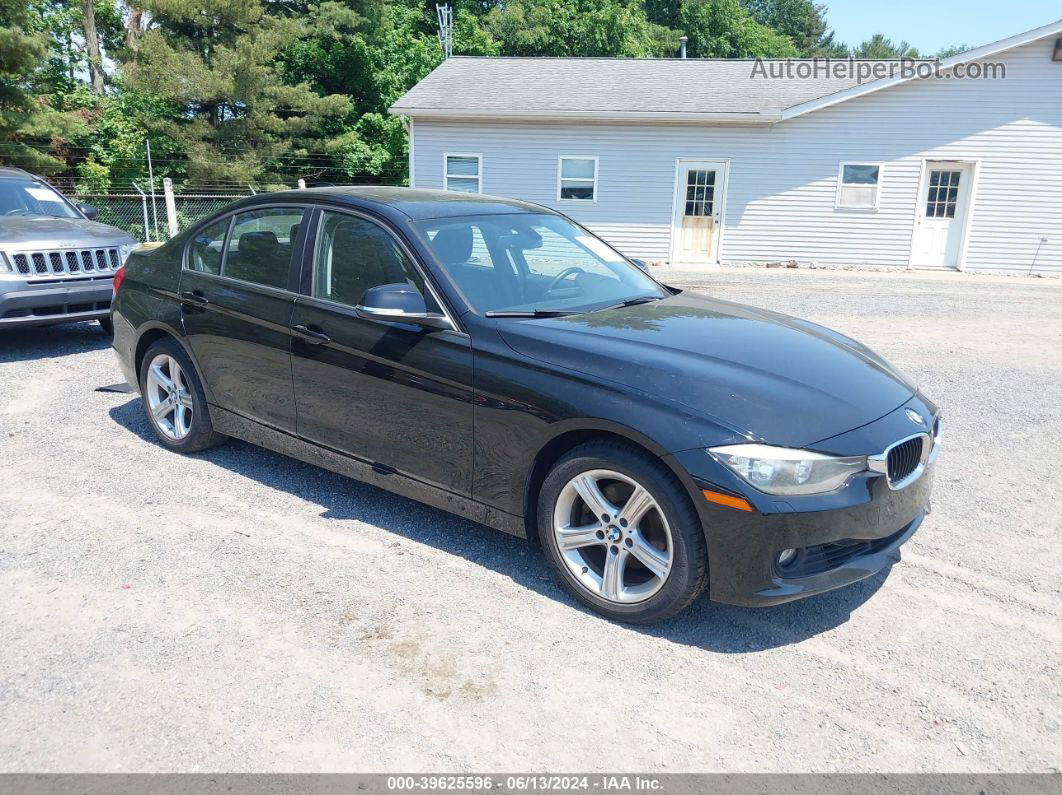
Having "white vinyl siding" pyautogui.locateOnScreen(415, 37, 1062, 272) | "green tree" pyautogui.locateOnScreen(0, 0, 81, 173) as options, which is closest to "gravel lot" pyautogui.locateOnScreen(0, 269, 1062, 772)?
"white vinyl siding" pyautogui.locateOnScreen(415, 37, 1062, 272)

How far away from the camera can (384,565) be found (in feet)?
13.3

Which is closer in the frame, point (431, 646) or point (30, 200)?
point (431, 646)

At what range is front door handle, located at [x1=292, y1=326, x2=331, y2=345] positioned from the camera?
441cm

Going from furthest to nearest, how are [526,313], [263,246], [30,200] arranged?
1. [30,200]
2. [263,246]
3. [526,313]

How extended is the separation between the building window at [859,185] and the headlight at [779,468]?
17.6 metres

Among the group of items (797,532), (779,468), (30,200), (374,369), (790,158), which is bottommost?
(797,532)

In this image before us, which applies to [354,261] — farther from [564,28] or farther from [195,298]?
[564,28]

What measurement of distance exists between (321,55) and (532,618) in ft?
103

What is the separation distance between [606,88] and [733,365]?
18289mm

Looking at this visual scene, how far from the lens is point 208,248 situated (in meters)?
5.26

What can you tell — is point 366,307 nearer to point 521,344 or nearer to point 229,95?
point 521,344

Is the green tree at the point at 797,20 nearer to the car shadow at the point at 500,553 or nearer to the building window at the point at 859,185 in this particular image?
the building window at the point at 859,185

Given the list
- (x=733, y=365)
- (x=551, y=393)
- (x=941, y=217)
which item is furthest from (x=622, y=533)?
(x=941, y=217)

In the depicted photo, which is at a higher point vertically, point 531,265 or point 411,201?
point 411,201
